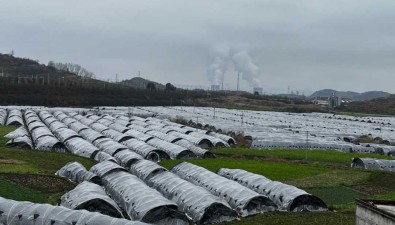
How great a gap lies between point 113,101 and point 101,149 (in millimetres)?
49338

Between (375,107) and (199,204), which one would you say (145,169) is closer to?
(199,204)

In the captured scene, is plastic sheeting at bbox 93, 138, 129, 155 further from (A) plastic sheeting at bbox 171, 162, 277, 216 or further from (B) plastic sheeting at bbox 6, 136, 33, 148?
(A) plastic sheeting at bbox 171, 162, 277, 216

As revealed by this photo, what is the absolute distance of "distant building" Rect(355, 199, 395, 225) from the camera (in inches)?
400

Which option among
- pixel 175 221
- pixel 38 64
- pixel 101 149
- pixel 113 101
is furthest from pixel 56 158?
pixel 38 64

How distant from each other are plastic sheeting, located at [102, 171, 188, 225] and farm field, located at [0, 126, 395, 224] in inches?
77.9

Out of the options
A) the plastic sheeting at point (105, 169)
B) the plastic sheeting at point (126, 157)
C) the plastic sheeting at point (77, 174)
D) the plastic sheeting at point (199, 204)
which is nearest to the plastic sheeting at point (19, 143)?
the plastic sheeting at point (126, 157)

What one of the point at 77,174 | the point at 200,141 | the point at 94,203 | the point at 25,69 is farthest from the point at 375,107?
the point at 94,203

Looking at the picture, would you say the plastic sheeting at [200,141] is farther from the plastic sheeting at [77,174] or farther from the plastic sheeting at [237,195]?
the plastic sheeting at [237,195]

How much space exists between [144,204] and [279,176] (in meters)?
10.8

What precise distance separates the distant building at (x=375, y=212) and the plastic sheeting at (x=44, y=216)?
5.72 metres

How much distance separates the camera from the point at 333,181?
23422 millimetres

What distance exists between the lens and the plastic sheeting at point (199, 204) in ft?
49.8

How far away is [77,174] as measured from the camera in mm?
20547

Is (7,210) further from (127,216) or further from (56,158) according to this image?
(56,158)
